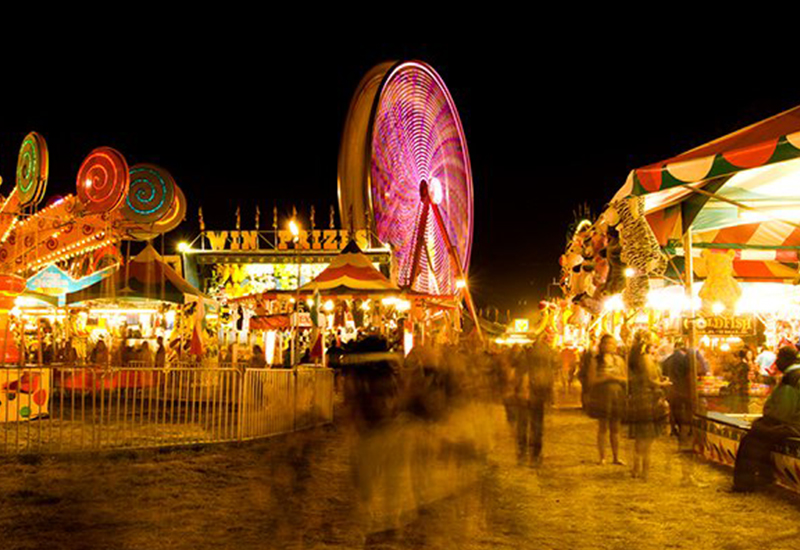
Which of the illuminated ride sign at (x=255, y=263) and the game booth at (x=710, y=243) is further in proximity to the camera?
the illuminated ride sign at (x=255, y=263)

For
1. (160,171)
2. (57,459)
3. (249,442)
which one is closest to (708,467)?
(249,442)

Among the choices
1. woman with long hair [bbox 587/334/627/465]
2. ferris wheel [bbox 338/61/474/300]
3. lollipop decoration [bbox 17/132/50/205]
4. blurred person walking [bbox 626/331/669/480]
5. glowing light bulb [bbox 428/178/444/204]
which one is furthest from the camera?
glowing light bulb [bbox 428/178/444/204]

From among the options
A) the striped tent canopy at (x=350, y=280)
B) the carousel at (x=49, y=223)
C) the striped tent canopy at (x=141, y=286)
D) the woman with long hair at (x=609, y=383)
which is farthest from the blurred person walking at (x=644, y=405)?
the striped tent canopy at (x=141, y=286)

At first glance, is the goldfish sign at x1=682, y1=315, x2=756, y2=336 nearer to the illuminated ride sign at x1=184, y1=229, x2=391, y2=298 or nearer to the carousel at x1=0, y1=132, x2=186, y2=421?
the carousel at x1=0, y1=132, x2=186, y2=421

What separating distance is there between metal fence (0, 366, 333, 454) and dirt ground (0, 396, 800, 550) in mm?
454

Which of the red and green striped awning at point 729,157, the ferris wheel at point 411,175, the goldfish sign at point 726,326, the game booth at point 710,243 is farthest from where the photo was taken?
the ferris wheel at point 411,175

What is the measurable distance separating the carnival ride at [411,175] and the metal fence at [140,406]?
33.2 feet

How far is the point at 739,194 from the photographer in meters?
8.22

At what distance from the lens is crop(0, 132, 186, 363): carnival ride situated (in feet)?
41.0

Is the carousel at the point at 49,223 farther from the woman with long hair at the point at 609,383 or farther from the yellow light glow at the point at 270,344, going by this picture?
the woman with long hair at the point at 609,383

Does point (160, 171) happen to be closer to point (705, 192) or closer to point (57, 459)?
point (57, 459)

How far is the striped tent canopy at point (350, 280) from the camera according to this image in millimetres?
13766

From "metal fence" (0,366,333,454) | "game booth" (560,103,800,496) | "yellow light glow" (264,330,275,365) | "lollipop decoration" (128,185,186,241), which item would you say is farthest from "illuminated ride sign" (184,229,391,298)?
"metal fence" (0,366,333,454)

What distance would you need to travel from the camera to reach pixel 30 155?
12766mm
